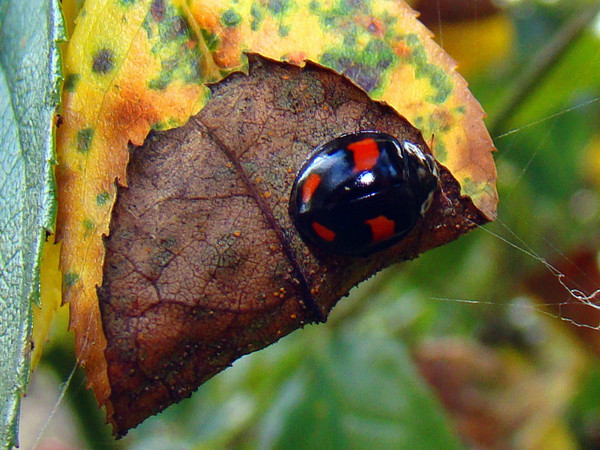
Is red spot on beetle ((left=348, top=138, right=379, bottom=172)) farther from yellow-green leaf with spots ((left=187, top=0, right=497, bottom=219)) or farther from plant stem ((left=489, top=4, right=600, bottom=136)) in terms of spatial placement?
plant stem ((left=489, top=4, right=600, bottom=136))

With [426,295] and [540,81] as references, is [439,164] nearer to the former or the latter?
[540,81]

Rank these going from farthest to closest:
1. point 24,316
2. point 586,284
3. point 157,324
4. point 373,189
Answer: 1. point 586,284
2. point 373,189
3. point 157,324
4. point 24,316

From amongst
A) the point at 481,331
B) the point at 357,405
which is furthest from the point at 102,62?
the point at 481,331

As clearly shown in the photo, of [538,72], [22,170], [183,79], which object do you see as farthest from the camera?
[538,72]

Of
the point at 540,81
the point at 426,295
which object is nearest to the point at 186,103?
the point at 540,81

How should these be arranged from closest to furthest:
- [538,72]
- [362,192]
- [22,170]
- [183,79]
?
[22,170]
[183,79]
[362,192]
[538,72]

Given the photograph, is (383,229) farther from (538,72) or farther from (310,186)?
(538,72)
